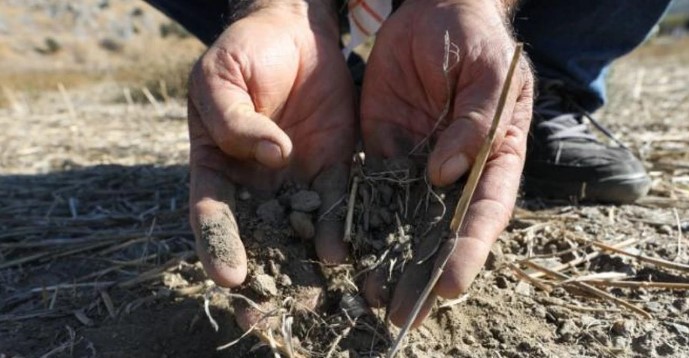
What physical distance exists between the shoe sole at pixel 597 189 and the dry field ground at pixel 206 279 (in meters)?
0.04

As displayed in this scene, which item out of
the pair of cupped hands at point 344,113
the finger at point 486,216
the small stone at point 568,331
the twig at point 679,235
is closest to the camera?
the finger at point 486,216

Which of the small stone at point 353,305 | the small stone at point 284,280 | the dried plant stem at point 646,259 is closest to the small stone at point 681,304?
the dried plant stem at point 646,259

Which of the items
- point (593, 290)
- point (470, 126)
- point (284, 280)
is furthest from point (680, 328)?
point (284, 280)

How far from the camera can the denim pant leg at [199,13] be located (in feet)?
8.90

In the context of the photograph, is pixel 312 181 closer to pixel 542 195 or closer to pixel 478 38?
pixel 478 38

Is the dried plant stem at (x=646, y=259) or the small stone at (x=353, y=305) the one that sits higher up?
the small stone at (x=353, y=305)

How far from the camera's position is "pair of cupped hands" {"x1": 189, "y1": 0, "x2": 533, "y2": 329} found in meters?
1.50

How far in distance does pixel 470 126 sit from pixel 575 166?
931 mm

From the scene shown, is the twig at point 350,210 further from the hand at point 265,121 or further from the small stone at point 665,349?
the small stone at point 665,349

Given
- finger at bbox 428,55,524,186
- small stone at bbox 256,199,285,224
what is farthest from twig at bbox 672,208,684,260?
small stone at bbox 256,199,285,224

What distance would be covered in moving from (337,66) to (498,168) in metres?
0.58

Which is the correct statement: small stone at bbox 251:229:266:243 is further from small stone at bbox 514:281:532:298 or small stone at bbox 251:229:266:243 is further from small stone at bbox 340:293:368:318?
small stone at bbox 514:281:532:298

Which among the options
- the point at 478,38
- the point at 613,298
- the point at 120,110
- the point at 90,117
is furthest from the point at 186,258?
the point at 120,110

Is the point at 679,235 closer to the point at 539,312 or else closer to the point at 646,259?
the point at 646,259
